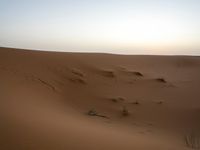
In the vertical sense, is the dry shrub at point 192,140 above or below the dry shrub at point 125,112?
below

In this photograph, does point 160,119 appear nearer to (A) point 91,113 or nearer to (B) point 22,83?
(A) point 91,113

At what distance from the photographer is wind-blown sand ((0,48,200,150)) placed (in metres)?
4.08

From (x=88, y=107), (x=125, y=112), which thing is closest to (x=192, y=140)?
(x=125, y=112)

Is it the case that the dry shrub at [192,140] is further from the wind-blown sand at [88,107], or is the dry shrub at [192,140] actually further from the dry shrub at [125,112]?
the dry shrub at [125,112]

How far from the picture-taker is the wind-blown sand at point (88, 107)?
13.4ft

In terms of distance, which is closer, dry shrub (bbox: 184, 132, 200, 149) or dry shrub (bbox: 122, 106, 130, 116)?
dry shrub (bbox: 184, 132, 200, 149)

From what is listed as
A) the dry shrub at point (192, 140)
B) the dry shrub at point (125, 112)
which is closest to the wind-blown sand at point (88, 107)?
the dry shrub at point (125, 112)

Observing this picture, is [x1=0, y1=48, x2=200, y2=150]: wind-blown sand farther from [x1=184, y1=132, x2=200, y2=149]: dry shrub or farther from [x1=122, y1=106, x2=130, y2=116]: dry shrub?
[x1=184, y1=132, x2=200, y2=149]: dry shrub

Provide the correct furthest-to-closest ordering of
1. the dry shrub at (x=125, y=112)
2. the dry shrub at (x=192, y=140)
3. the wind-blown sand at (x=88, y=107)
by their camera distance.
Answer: the dry shrub at (x=125, y=112) → the dry shrub at (x=192, y=140) → the wind-blown sand at (x=88, y=107)

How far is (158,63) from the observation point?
16250mm

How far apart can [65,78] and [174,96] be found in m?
3.52

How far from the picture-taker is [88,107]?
691 centimetres

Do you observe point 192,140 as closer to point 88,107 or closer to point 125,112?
point 125,112

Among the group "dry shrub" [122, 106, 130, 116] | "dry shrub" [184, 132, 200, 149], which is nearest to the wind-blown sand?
"dry shrub" [122, 106, 130, 116]
